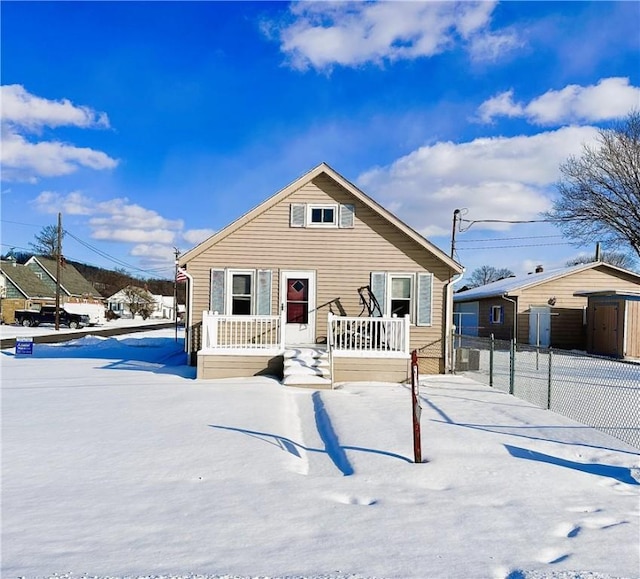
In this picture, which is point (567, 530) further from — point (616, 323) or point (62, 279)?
point (62, 279)

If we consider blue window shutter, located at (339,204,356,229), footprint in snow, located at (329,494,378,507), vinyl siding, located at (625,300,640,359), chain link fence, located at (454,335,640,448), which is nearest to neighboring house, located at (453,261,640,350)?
vinyl siding, located at (625,300,640,359)

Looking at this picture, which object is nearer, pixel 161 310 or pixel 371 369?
pixel 371 369

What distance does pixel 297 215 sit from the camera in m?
12.8

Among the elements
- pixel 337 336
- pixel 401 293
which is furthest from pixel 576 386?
pixel 337 336

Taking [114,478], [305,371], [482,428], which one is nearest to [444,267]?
[305,371]

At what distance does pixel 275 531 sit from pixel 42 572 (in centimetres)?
144

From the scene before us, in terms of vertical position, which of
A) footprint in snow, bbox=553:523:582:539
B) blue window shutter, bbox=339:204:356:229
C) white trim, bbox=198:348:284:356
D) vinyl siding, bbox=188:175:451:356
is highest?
blue window shutter, bbox=339:204:356:229

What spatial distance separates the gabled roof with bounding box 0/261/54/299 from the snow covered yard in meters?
45.8

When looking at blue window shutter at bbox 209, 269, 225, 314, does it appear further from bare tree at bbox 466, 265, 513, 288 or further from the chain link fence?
bare tree at bbox 466, 265, 513, 288

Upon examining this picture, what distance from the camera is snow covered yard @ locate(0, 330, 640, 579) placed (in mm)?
3129

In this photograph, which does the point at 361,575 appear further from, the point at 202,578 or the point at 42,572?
the point at 42,572

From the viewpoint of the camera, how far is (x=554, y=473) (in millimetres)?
4980

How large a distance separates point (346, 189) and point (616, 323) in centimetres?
1351

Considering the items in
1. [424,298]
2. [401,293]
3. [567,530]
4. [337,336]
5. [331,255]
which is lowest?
[567,530]
